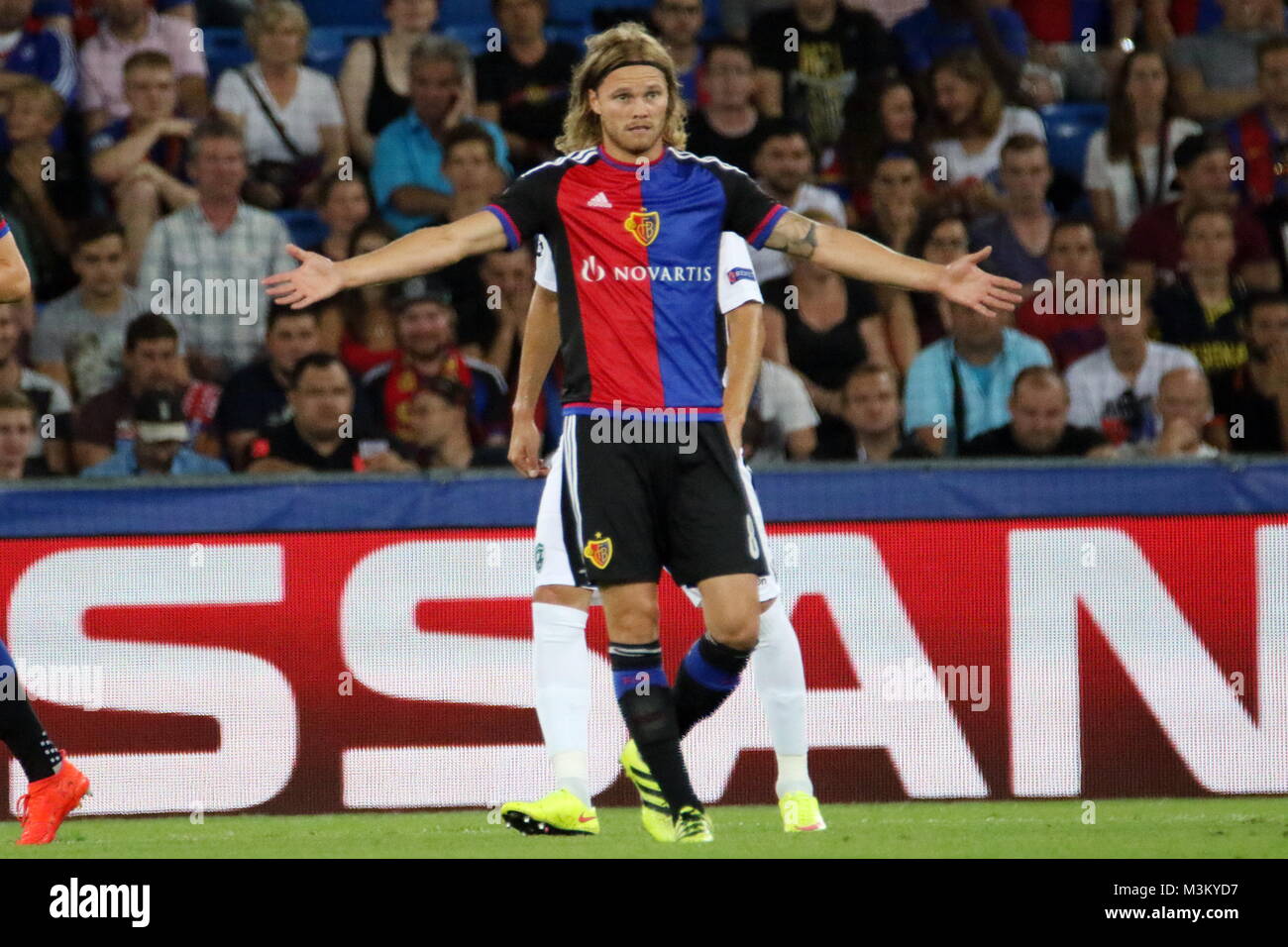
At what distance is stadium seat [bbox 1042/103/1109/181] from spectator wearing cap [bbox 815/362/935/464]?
2.04 meters

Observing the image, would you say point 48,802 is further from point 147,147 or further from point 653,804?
point 147,147

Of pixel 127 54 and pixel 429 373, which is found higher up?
pixel 127 54

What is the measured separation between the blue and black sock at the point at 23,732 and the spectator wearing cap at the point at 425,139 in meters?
3.54

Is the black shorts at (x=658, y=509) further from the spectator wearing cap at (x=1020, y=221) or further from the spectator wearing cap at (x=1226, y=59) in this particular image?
the spectator wearing cap at (x=1226, y=59)

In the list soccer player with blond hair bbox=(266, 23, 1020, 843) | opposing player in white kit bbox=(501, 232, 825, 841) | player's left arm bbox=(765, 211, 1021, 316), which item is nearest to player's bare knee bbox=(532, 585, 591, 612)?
opposing player in white kit bbox=(501, 232, 825, 841)

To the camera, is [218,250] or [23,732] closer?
[23,732]

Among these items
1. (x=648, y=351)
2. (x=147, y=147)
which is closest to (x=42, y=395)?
(x=147, y=147)

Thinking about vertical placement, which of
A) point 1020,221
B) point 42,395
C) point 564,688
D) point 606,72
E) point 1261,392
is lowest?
point 564,688

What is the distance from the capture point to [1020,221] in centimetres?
852

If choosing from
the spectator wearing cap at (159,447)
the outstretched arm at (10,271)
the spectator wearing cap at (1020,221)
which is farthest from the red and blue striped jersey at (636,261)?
the spectator wearing cap at (1020,221)

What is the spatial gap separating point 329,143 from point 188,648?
2.88 m

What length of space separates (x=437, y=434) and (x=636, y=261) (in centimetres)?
265

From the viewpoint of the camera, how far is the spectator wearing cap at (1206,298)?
8109 millimetres
